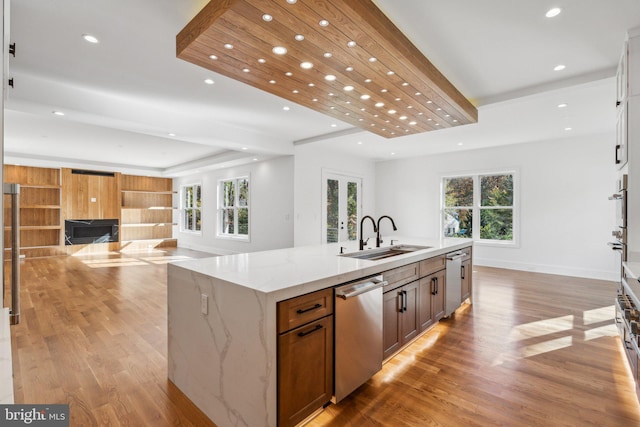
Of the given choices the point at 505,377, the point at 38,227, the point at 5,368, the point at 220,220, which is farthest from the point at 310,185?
the point at 38,227

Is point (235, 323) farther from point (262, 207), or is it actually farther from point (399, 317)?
point (262, 207)

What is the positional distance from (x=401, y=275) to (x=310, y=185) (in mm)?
4693

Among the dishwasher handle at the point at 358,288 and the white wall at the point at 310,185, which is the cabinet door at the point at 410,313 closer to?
the dishwasher handle at the point at 358,288

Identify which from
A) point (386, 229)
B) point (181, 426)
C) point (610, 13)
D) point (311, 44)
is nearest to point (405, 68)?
point (311, 44)

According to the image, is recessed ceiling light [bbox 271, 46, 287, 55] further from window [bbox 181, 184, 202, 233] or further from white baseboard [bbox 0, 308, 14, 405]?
window [bbox 181, 184, 202, 233]

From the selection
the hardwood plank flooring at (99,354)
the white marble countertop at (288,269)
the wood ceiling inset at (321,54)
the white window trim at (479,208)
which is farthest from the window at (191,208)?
the white marble countertop at (288,269)

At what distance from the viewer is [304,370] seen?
176 centimetres

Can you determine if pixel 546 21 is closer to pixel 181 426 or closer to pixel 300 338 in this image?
pixel 300 338

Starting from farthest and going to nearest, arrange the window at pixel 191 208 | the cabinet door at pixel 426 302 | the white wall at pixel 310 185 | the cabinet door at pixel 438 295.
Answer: the window at pixel 191 208 → the white wall at pixel 310 185 → the cabinet door at pixel 438 295 → the cabinet door at pixel 426 302

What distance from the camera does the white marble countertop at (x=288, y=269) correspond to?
1.73 meters

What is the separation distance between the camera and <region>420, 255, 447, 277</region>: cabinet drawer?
2992mm

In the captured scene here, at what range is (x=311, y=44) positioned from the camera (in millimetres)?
2191

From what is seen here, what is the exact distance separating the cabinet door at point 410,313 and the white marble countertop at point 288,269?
257 mm

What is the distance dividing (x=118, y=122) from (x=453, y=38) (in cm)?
435
